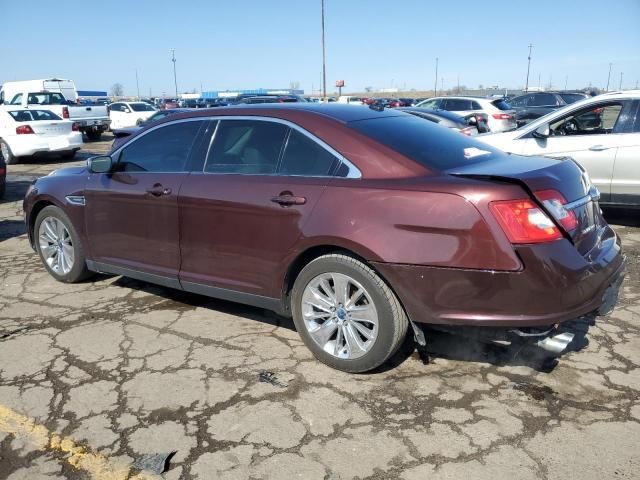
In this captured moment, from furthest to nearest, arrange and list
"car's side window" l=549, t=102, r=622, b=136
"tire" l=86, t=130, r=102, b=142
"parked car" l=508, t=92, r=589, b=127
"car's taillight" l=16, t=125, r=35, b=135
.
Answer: "tire" l=86, t=130, r=102, b=142, "parked car" l=508, t=92, r=589, b=127, "car's taillight" l=16, t=125, r=35, b=135, "car's side window" l=549, t=102, r=622, b=136

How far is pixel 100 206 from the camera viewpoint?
4539 millimetres

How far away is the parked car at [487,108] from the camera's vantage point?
16.7 metres

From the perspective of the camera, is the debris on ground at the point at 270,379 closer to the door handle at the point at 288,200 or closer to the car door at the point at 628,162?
the door handle at the point at 288,200

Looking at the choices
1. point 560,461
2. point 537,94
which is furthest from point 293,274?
point 537,94

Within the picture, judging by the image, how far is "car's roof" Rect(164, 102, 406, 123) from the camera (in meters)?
3.64

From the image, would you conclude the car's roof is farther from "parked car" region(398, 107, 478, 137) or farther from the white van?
the white van

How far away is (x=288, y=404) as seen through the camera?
3070 mm

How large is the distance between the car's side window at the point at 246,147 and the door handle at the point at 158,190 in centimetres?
36

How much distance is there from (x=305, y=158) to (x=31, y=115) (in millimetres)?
13245

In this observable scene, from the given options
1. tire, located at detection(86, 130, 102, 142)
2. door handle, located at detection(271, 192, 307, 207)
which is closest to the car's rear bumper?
door handle, located at detection(271, 192, 307, 207)

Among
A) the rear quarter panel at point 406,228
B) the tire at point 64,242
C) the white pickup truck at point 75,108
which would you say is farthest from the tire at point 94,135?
the rear quarter panel at point 406,228

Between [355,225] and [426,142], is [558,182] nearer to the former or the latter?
[426,142]

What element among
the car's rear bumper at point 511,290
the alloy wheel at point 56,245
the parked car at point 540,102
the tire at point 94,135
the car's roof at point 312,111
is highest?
the car's roof at point 312,111

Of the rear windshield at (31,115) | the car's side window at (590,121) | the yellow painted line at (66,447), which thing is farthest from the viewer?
the rear windshield at (31,115)
